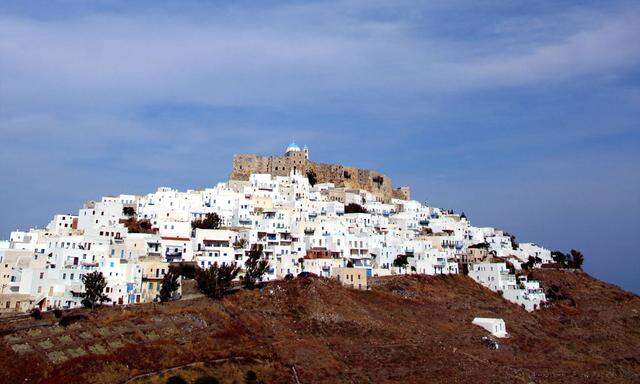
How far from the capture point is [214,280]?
6122cm

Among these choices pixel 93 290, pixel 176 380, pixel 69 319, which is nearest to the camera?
pixel 176 380

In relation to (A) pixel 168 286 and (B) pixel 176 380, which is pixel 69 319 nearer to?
(A) pixel 168 286

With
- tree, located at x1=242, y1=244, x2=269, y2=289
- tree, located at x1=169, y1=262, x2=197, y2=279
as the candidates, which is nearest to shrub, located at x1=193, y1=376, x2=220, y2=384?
tree, located at x1=242, y1=244, x2=269, y2=289

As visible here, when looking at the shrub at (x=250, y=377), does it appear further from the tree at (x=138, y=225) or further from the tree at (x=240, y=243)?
the tree at (x=138, y=225)

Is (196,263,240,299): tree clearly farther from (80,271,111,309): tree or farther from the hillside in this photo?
(80,271,111,309): tree

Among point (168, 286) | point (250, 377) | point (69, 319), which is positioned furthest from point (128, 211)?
point (250, 377)

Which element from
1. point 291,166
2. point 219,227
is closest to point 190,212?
point 219,227

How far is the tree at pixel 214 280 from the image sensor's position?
200 ft

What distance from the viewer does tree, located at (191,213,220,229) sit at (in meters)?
79.6

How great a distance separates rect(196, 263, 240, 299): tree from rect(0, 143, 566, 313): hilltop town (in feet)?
10.6

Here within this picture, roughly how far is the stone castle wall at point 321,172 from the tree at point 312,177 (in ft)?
2.03

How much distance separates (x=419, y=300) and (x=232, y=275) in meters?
21.4

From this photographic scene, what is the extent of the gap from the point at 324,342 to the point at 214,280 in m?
13.0

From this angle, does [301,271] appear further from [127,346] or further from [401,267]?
[127,346]
